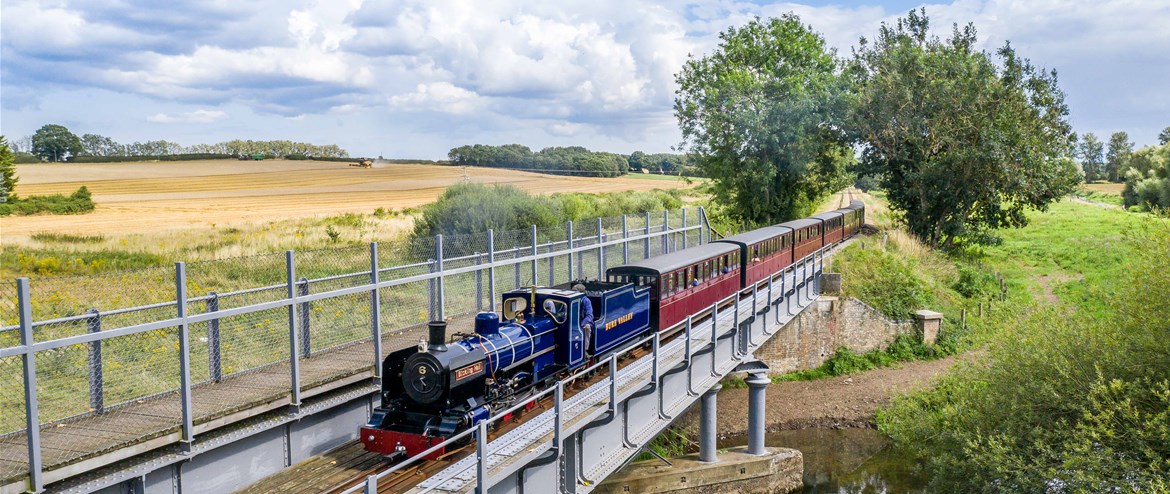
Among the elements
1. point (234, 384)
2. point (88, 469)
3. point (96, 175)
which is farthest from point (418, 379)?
point (96, 175)

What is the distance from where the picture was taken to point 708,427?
19.8m

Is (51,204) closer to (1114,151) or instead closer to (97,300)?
(97,300)

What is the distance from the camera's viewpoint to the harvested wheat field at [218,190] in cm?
3544

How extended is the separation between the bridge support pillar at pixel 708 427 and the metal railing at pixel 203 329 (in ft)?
16.0

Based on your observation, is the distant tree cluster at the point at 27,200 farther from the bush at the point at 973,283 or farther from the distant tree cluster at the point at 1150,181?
the distant tree cluster at the point at 1150,181

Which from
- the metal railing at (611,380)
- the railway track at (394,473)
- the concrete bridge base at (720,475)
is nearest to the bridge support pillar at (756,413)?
the concrete bridge base at (720,475)

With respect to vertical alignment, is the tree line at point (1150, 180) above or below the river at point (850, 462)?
above

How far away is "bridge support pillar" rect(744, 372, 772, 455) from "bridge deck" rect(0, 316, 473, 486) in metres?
10.9

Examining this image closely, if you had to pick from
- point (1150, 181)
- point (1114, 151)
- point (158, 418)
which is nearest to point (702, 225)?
point (158, 418)

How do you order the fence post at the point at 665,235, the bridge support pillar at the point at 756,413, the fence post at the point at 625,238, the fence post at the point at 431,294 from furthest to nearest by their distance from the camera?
the fence post at the point at 665,235 < the fence post at the point at 625,238 < the bridge support pillar at the point at 756,413 < the fence post at the point at 431,294

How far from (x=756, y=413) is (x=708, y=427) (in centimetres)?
189

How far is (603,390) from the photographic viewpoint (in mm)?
13086

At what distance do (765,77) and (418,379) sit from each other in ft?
120

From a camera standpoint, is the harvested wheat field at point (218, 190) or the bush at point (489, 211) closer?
the bush at point (489, 211)
